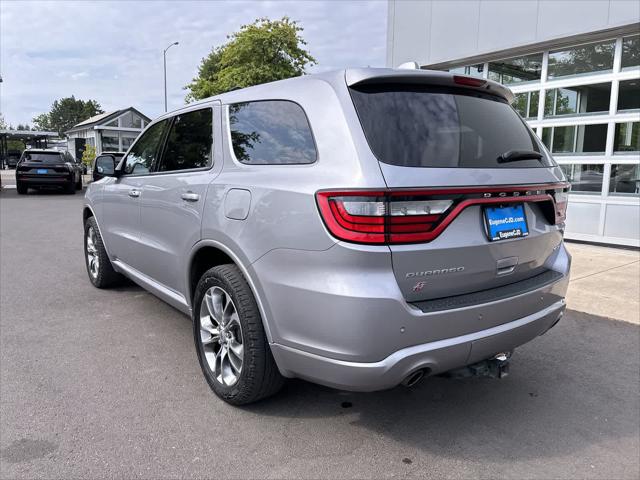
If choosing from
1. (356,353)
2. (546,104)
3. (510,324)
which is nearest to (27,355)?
(356,353)

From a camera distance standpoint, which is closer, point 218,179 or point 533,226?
point 533,226

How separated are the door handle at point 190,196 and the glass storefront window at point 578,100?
7484 mm

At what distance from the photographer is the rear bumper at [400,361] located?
87.8 inches

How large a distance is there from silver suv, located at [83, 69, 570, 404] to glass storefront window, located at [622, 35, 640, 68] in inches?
244

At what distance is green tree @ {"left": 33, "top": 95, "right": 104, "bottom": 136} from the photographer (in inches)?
4614

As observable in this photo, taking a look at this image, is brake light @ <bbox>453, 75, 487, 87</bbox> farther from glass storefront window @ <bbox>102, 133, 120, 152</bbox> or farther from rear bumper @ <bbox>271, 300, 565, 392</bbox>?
glass storefront window @ <bbox>102, 133, 120, 152</bbox>

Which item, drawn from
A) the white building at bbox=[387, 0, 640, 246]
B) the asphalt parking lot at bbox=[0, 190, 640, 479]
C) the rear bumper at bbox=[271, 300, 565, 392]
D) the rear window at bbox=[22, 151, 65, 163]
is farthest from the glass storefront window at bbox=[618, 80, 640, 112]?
the rear window at bbox=[22, 151, 65, 163]

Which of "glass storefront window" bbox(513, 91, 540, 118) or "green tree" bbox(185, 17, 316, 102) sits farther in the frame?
"green tree" bbox(185, 17, 316, 102)

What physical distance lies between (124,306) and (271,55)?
24013mm

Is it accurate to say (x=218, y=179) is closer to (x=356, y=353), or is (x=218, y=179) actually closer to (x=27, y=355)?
(x=356, y=353)

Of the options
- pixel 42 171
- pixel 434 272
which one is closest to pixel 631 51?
pixel 434 272

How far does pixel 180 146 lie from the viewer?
371cm

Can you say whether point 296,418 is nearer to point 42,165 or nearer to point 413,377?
point 413,377

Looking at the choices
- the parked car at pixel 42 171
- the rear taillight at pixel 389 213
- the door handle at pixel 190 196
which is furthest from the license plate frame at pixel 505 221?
the parked car at pixel 42 171
